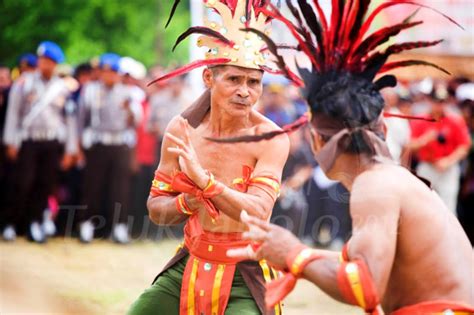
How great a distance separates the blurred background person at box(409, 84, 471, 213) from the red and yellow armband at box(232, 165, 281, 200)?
22.8 ft

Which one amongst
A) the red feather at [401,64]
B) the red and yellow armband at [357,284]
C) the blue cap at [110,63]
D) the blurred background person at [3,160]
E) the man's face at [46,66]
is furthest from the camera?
the blurred background person at [3,160]

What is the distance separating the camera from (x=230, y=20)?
5.07 metres

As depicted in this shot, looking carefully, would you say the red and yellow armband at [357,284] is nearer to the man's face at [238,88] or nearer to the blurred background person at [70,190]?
the man's face at [238,88]

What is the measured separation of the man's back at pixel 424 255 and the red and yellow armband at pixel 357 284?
0.20 meters

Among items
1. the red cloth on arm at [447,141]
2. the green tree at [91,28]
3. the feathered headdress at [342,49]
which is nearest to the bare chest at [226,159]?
the feathered headdress at [342,49]

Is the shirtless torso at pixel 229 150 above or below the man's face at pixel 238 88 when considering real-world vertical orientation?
below

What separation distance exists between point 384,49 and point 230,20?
1.18 metres

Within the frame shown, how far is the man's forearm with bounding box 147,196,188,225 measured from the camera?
4973 millimetres

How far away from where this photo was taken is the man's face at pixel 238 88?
5008 mm

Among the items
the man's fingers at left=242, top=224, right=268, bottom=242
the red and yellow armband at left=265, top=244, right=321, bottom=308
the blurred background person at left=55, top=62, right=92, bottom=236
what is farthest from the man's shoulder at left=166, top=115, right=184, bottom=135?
the blurred background person at left=55, top=62, right=92, bottom=236

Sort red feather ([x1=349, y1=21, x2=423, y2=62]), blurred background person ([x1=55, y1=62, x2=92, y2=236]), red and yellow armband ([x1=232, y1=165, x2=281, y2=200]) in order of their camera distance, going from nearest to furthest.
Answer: red feather ([x1=349, y1=21, x2=423, y2=62]), red and yellow armband ([x1=232, y1=165, x2=281, y2=200]), blurred background person ([x1=55, y1=62, x2=92, y2=236])

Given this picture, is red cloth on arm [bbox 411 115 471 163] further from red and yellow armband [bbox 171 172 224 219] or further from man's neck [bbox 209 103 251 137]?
red and yellow armband [bbox 171 172 224 219]

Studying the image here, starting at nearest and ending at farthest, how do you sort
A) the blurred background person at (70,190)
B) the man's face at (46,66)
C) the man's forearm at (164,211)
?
the man's forearm at (164,211) → the man's face at (46,66) → the blurred background person at (70,190)

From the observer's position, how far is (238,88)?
5.01 m
